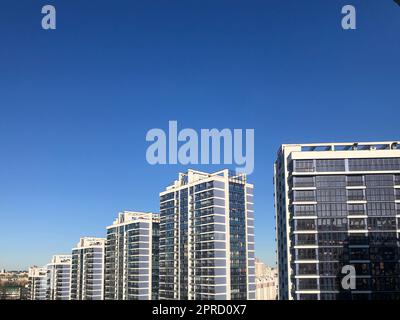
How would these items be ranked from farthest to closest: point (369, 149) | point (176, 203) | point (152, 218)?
point (152, 218) → point (176, 203) → point (369, 149)

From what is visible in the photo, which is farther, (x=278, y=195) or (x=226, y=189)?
(x=226, y=189)

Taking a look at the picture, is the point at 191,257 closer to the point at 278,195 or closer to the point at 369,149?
the point at 278,195

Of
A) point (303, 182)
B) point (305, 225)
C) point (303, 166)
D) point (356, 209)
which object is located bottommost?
point (305, 225)

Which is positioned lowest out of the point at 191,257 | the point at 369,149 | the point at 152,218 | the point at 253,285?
the point at 253,285

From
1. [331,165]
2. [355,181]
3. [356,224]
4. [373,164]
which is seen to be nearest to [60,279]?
[331,165]

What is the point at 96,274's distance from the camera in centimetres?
5806

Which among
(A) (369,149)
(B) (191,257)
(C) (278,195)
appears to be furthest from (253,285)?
(A) (369,149)

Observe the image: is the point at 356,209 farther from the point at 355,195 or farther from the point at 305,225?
the point at 305,225

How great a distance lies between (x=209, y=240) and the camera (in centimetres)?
4122

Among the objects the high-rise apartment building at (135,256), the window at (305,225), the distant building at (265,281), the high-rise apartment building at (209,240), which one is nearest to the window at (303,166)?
the window at (305,225)

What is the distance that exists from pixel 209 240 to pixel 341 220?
15.7m

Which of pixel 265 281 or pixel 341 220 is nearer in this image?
pixel 341 220

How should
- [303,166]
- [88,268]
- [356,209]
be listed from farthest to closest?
[88,268] → [303,166] → [356,209]
